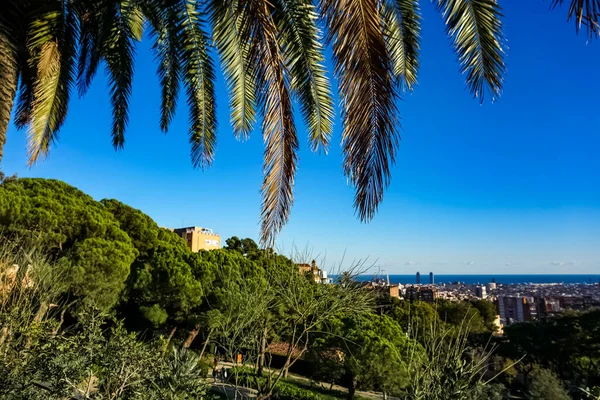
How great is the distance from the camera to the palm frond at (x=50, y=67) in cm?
420

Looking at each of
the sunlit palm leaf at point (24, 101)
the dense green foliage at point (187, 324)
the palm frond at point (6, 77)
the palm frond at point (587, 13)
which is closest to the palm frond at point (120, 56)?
the sunlit palm leaf at point (24, 101)

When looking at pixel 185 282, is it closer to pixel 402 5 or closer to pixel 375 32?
pixel 402 5

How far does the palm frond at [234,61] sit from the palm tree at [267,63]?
14mm

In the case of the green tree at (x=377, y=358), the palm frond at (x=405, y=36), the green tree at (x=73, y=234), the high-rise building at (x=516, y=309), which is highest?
the palm frond at (x=405, y=36)

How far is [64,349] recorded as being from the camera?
3.91 metres

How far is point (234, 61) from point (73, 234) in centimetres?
1363

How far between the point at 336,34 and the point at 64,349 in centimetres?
381

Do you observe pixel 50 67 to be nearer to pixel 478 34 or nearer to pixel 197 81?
pixel 197 81

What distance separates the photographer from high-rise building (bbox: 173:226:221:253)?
1620 inches

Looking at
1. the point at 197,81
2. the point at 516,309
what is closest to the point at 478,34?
the point at 197,81

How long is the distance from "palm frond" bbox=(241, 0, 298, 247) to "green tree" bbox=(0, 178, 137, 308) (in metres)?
11.3

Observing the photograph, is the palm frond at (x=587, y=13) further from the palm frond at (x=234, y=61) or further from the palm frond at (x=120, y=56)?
the palm frond at (x=120, y=56)

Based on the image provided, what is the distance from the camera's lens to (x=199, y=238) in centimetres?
4166

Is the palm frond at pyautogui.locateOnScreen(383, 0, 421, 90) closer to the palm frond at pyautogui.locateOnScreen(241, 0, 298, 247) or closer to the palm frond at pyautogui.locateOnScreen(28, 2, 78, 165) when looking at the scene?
the palm frond at pyautogui.locateOnScreen(241, 0, 298, 247)
